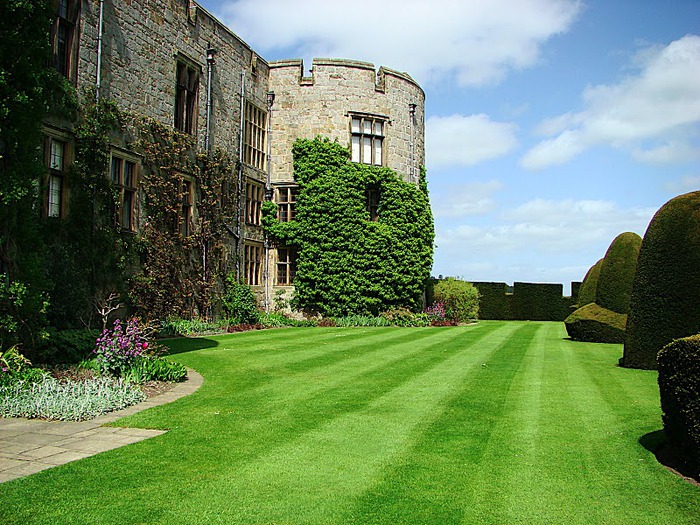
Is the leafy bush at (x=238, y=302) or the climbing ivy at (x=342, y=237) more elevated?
the climbing ivy at (x=342, y=237)

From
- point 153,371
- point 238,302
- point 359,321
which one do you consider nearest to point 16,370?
point 153,371

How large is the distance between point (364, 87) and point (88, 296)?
13.9 metres

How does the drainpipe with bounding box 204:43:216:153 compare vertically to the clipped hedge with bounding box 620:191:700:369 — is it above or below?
above

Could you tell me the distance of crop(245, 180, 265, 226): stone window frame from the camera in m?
20.7

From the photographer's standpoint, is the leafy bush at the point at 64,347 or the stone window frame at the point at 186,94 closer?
the leafy bush at the point at 64,347

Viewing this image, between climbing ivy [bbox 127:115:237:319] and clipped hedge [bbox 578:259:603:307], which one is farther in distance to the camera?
clipped hedge [bbox 578:259:603:307]

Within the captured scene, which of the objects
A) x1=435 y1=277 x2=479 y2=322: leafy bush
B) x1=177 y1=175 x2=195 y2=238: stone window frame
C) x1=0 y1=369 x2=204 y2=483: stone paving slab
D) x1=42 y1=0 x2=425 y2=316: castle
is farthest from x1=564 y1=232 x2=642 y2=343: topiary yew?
x1=0 y1=369 x2=204 y2=483: stone paving slab

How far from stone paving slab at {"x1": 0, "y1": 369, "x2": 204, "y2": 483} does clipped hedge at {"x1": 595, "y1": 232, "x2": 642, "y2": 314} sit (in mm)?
13859

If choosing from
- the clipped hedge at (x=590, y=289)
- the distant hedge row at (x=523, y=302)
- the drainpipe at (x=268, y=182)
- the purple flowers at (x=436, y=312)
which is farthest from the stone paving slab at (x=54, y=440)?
the distant hedge row at (x=523, y=302)

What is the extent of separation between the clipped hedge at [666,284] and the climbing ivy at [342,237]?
37.4ft

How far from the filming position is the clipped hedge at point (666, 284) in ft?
34.4

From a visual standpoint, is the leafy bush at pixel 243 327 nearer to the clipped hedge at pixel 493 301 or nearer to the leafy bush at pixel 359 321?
the leafy bush at pixel 359 321

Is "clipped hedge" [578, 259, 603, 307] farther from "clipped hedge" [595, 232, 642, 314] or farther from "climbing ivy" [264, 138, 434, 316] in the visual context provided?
"climbing ivy" [264, 138, 434, 316]

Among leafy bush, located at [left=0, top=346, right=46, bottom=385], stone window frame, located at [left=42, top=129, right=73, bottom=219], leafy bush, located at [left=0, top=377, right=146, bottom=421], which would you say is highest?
stone window frame, located at [left=42, top=129, right=73, bottom=219]
